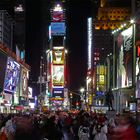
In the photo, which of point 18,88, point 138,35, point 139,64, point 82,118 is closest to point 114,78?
point 18,88

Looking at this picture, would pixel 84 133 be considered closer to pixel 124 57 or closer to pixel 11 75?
pixel 124 57

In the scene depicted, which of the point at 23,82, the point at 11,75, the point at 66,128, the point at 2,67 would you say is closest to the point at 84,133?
the point at 66,128

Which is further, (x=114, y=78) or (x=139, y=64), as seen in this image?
(x=114, y=78)

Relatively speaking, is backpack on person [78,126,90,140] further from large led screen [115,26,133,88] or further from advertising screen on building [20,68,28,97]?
advertising screen on building [20,68,28,97]

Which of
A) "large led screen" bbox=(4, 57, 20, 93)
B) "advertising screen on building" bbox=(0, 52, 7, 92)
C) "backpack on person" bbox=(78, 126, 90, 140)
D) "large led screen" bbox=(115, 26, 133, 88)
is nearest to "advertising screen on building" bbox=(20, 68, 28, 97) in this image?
"large led screen" bbox=(4, 57, 20, 93)

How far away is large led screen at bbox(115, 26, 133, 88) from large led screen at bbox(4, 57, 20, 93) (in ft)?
70.6

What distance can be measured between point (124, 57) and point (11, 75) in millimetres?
22142

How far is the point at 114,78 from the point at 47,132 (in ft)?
356

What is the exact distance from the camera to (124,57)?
334 feet

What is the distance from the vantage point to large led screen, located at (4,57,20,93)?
325 feet

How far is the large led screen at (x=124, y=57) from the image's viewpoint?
96.9 m

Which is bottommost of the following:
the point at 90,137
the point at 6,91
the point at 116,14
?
the point at 90,137

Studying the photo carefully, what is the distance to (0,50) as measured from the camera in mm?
92688

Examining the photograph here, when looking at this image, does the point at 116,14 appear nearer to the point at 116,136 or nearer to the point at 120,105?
the point at 120,105
